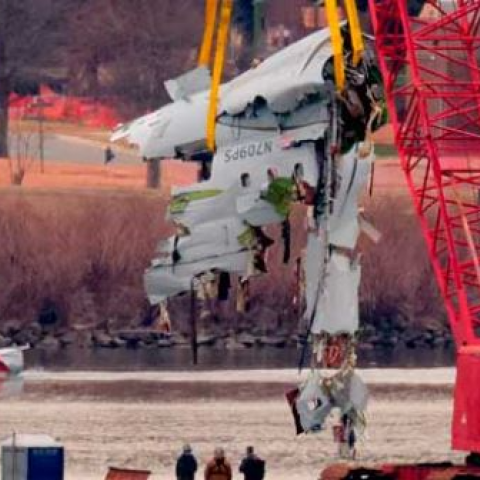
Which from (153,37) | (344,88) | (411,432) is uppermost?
(153,37)

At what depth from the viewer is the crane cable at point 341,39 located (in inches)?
2530

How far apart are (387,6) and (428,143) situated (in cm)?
337

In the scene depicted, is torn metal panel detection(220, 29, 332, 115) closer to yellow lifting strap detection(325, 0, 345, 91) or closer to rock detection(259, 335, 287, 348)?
yellow lifting strap detection(325, 0, 345, 91)

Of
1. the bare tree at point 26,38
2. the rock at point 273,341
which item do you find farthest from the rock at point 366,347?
the bare tree at point 26,38

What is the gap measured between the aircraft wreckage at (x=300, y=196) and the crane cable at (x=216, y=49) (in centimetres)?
17

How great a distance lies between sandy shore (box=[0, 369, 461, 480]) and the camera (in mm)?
83375

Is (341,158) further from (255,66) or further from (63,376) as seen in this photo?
(63,376)

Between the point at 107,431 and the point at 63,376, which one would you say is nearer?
the point at 107,431

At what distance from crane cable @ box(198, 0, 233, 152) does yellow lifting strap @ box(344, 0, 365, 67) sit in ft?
6.51

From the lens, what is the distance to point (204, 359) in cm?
11825

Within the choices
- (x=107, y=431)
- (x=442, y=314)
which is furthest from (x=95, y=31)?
(x=107, y=431)

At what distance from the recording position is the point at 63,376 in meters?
109

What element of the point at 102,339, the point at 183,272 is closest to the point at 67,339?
the point at 102,339

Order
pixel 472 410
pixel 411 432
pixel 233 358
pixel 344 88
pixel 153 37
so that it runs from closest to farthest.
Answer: pixel 344 88 < pixel 472 410 < pixel 411 432 < pixel 233 358 < pixel 153 37
